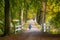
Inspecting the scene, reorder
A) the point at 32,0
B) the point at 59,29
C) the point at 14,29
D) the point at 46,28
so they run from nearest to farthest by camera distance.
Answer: the point at 14,29 → the point at 32,0 → the point at 46,28 → the point at 59,29

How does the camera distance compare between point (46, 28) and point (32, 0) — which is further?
point (46, 28)

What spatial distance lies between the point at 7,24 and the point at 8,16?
0.80 metres

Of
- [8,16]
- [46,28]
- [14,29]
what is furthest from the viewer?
[46,28]

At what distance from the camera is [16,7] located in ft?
68.3

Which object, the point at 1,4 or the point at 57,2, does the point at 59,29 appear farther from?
the point at 1,4

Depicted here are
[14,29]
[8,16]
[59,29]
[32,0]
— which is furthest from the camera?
[59,29]

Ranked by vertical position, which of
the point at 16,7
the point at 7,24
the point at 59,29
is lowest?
the point at 59,29

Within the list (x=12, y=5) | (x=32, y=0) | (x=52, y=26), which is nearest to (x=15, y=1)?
(x=12, y=5)

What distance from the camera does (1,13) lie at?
21422 millimetres

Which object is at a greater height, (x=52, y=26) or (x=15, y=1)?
(x=15, y=1)

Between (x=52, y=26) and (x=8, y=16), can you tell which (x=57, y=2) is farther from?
(x=8, y=16)

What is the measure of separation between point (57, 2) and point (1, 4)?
7.13 meters

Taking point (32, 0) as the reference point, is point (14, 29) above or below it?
below

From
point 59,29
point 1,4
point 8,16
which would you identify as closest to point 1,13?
point 1,4
